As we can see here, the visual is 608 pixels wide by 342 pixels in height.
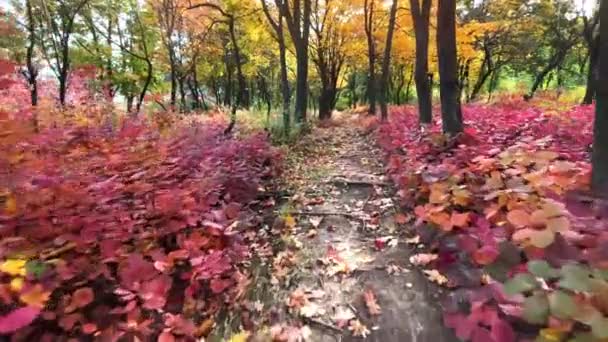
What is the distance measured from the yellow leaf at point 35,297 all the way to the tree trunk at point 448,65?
207 inches

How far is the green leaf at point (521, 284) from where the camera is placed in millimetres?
1504

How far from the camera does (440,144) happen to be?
5.23 meters

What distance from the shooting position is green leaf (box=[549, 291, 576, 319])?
139cm

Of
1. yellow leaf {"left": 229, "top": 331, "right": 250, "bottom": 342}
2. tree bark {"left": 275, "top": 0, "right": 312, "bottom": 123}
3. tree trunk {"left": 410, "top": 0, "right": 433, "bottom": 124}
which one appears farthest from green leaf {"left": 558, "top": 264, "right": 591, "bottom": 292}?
tree bark {"left": 275, "top": 0, "right": 312, "bottom": 123}

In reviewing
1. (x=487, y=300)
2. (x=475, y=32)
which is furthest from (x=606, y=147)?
(x=475, y=32)

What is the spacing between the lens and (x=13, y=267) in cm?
181

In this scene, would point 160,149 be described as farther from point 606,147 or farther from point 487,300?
point 606,147

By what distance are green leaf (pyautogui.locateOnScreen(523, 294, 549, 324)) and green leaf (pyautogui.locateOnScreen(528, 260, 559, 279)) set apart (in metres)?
0.08

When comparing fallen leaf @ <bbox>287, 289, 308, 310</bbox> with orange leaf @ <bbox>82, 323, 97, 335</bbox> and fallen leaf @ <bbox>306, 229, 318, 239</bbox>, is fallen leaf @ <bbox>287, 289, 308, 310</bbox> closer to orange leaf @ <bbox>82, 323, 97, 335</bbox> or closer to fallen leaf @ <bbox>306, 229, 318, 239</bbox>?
fallen leaf @ <bbox>306, 229, 318, 239</bbox>

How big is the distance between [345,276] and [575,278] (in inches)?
81.1

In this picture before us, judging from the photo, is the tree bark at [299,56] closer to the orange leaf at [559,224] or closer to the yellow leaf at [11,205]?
the yellow leaf at [11,205]

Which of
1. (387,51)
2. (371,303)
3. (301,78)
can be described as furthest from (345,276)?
(387,51)

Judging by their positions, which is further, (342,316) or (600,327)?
(342,316)

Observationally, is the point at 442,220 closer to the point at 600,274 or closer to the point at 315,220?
the point at 600,274
